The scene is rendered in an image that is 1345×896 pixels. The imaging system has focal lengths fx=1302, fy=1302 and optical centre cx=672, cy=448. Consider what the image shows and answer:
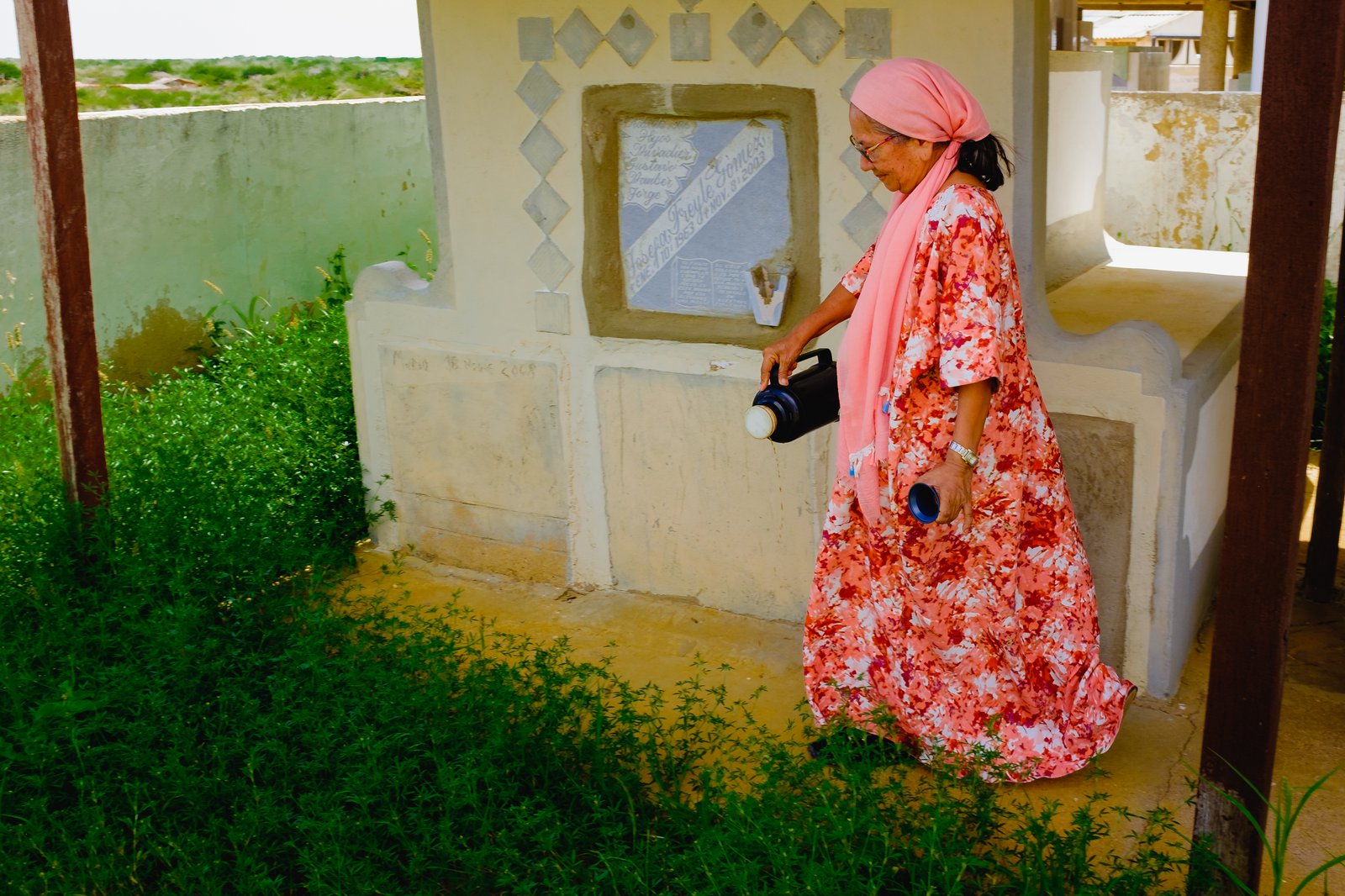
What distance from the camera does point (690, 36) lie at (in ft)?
13.2

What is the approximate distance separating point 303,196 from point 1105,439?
6.33 m

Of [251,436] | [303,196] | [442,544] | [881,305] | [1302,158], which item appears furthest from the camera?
[303,196]

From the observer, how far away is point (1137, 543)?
3.60m

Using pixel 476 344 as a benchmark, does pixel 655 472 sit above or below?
below

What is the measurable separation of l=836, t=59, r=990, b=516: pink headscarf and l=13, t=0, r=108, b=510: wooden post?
9.06ft

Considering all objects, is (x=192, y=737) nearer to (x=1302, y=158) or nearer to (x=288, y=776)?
(x=288, y=776)

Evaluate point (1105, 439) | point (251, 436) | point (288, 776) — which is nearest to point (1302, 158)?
point (1105, 439)

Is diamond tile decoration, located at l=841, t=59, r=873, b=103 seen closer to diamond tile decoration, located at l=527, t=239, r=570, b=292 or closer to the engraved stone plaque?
the engraved stone plaque

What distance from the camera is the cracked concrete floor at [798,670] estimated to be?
3.27 metres

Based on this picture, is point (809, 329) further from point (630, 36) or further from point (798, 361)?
point (630, 36)

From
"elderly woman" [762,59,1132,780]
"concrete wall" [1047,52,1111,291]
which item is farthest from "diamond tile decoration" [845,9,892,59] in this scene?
"concrete wall" [1047,52,1111,291]

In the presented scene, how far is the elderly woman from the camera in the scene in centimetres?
292

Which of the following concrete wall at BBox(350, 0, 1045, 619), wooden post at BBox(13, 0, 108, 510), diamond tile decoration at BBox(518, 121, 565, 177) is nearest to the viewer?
concrete wall at BBox(350, 0, 1045, 619)

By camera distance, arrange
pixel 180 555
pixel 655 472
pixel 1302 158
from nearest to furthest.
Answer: pixel 1302 158, pixel 180 555, pixel 655 472
